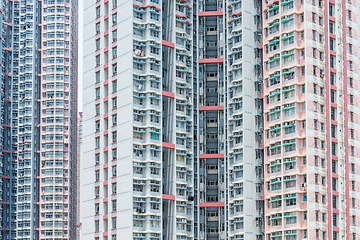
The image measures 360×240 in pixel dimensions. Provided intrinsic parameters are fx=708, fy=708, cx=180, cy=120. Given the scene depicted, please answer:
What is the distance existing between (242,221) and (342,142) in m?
→ 20.5

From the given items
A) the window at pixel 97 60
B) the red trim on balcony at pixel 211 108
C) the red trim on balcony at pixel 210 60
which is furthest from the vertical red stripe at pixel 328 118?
the window at pixel 97 60

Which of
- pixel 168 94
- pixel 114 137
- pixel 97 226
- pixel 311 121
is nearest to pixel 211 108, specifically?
pixel 168 94

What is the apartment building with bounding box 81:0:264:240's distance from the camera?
375ft

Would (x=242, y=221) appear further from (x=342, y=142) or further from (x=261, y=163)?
(x=342, y=142)

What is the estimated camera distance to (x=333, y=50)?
115 meters

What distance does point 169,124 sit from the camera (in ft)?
395

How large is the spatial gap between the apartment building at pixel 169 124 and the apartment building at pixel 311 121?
4.65m

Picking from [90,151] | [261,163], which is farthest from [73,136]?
[261,163]

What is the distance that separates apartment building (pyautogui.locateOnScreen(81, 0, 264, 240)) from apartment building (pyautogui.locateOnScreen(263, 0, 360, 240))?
4.65 meters

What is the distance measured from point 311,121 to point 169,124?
25.0 meters

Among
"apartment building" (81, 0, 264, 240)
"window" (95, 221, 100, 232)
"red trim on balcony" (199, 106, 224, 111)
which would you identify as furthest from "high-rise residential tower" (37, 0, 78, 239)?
"red trim on balcony" (199, 106, 224, 111)

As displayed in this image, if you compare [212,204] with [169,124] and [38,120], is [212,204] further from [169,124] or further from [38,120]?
[38,120]

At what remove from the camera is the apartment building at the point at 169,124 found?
4496 inches

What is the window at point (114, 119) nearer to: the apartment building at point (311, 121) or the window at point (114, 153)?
the window at point (114, 153)
